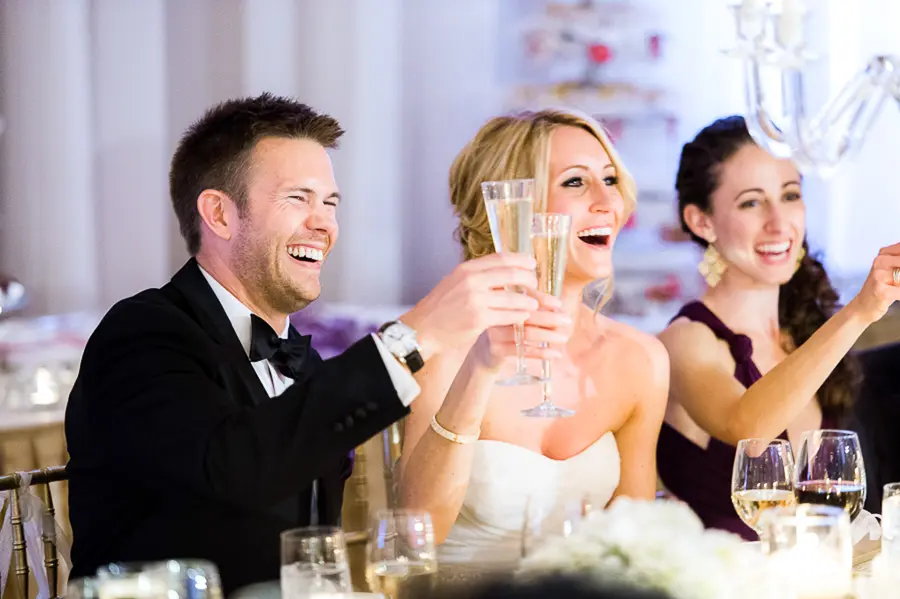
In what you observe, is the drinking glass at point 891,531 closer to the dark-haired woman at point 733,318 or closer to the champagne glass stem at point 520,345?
the champagne glass stem at point 520,345

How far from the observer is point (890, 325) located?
12.9ft

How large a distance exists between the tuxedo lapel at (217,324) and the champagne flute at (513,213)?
0.52 metres

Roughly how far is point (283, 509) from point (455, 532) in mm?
488

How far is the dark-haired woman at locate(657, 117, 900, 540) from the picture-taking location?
8.90 ft

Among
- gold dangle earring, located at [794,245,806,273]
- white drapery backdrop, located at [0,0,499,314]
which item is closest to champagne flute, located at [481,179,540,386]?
gold dangle earring, located at [794,245,806,273]

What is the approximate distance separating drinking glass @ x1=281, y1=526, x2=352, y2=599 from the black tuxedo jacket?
0.28 meters

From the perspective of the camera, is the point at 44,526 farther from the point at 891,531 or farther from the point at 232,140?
the point at 891,531

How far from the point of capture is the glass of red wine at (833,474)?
5.53ft

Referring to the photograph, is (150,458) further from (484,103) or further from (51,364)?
(484,103)

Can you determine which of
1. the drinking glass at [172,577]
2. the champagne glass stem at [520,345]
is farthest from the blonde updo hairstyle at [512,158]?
the drinking glass at [172,577]

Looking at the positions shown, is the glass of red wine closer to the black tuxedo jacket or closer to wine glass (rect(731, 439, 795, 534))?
wine glass (rect(731, 439, 795, 534))

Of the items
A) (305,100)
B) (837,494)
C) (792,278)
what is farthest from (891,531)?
(305,100)

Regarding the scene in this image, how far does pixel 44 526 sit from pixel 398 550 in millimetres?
973

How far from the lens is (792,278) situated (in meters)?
2.98
